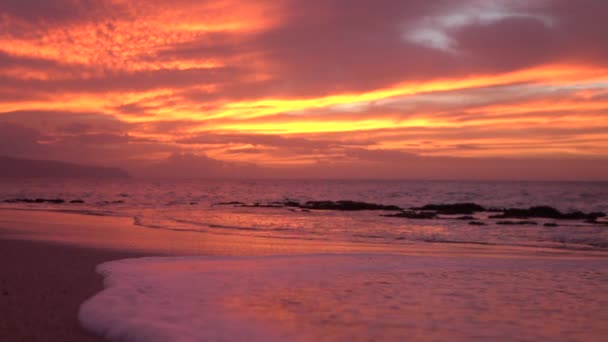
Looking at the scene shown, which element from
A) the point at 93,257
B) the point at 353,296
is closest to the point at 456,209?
the point at 93,257

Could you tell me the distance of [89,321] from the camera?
22.9 feet

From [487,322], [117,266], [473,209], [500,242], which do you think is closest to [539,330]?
[487,322]

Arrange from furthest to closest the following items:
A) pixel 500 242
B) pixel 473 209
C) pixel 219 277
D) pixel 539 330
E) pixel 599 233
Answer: pixel 473 209 → pixel 599 233 → pixel 500 242 → pixel 219 277 → pixel 539 330

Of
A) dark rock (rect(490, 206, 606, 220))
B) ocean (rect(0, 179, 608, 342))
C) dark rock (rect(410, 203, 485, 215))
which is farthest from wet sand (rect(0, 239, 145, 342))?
dark rock (rect(410, 203, 485, 215))

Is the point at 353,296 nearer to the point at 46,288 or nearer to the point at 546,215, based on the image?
the point at 46,288

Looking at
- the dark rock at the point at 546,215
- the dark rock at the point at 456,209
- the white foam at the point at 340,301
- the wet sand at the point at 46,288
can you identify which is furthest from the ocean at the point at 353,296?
the dark rock at the point at 456,209

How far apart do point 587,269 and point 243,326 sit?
9093 mm

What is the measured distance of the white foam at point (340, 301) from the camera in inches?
265

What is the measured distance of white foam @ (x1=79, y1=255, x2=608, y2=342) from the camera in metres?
6.73

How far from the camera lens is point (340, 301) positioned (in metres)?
8.38

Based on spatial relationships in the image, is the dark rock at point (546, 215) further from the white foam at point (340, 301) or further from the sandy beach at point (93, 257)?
the white foam at point (340, 301)

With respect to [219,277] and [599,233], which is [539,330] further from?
[599,233]

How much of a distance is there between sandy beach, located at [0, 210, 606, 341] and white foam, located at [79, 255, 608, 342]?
131 millimetres

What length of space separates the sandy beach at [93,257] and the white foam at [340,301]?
0.13 metres
